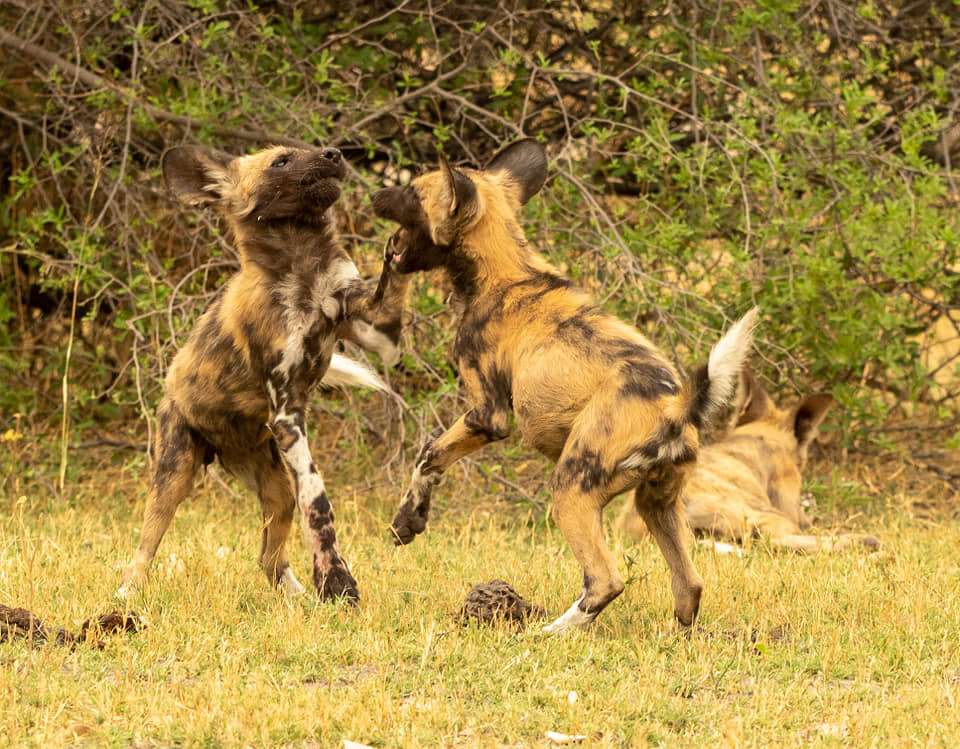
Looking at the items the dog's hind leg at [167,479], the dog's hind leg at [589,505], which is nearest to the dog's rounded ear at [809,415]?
the dog's hind leg at [589,505]

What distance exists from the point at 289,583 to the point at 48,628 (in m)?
1.04

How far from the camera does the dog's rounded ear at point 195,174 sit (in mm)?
5766

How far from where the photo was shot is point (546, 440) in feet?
16.8

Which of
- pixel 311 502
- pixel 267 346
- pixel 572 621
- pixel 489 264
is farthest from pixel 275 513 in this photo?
pixel 572 621

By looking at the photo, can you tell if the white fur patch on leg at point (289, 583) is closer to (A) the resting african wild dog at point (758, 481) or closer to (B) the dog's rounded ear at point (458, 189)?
(B) the dog's rounded ear at point (458, 189)

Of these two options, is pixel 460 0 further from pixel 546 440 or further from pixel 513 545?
pixel 546 440

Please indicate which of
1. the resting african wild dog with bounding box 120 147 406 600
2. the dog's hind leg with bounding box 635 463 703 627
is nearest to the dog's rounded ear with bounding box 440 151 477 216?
the resting african wild dog with bounding box 120 147 406 600

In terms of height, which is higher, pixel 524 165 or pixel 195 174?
pixel 524 165

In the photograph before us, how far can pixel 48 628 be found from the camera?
4.91 m

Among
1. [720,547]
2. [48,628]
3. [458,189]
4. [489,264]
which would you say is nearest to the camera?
[48,628]

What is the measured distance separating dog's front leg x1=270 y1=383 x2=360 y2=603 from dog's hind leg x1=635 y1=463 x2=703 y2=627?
3.48ft

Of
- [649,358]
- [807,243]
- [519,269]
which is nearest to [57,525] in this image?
[519,269]

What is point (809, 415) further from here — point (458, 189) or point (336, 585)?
point (336, 585)

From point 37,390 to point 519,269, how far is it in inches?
168
